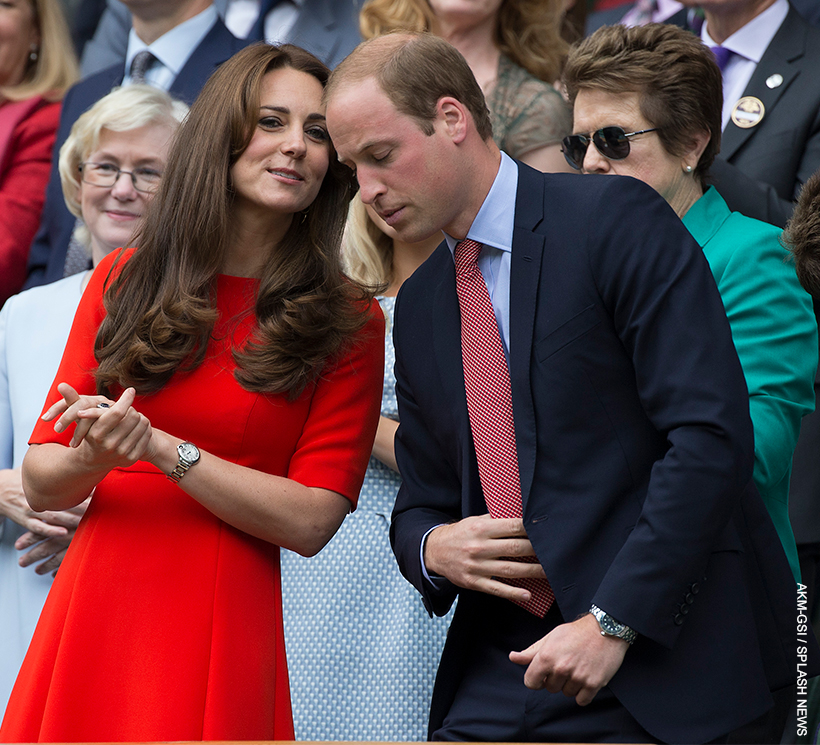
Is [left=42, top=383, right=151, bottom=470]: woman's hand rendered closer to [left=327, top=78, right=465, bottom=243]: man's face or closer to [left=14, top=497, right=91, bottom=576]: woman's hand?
[left=327, top=78, right=465, bottom=243]: man's face

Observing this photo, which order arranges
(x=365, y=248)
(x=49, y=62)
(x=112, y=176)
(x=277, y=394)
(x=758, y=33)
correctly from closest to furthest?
(x=277, y=394), (x=365, y=248), (x=112, y=176), (x=758, y=33), (x=49, y=62)

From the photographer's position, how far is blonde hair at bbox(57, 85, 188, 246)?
3.65m

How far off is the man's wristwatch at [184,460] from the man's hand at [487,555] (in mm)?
559

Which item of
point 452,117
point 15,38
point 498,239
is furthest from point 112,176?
point 498,239

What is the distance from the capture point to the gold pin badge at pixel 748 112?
354 cm

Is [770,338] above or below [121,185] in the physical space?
below

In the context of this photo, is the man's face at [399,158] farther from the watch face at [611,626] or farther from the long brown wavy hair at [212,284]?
the watch face at [611,626]

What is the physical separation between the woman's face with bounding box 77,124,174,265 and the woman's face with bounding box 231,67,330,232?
1.22 m

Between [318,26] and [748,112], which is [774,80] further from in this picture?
[318,26]

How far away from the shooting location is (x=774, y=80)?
3.59m

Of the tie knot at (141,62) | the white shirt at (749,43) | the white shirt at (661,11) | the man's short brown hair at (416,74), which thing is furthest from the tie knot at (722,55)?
the tie knot at (141,62)

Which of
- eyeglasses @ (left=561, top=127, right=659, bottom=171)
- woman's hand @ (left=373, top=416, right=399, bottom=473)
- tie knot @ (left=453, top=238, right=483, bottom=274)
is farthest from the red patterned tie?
woman's hand @ (left=373, top=416, right=399, bottom=473)

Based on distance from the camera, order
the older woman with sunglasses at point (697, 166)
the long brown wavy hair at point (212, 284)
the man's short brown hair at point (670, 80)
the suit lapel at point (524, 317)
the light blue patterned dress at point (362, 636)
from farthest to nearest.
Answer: the light blue patterned dress at point (362, 636), the man's short brown hair at point (670, 80), the older woman with sunglasses at point (697, 166), the long brown wavy hair at point (212, 284), the suit lapel at point (524, 317)

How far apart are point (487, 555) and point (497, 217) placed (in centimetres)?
64
